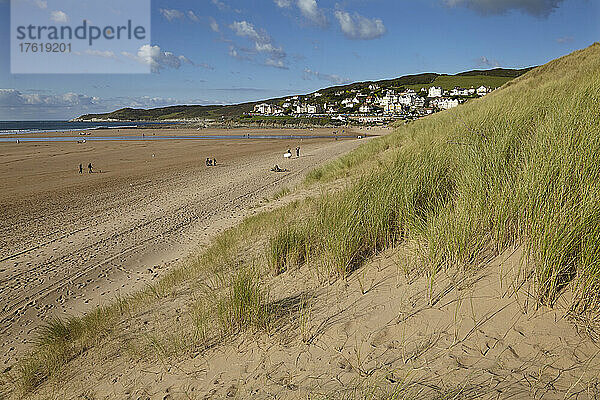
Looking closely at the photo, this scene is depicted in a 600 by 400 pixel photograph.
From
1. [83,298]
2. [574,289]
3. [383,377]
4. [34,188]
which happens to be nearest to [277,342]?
[383,377]

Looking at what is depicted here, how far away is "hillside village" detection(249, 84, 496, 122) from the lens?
116938 millimetres

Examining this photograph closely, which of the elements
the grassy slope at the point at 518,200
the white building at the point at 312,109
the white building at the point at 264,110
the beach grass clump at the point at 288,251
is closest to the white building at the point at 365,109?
the white building at the point at 312,109

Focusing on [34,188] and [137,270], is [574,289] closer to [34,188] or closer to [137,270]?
[137,270]

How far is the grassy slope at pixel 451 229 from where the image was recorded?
2.83m

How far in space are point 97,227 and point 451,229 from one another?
34.5 feet

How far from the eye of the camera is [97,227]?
10930 millimetres

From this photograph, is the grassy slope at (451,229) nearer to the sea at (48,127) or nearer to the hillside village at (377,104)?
the sea at (48,127)

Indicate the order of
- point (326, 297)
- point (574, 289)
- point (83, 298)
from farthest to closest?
point (83, 298)
point (326, 297)
point (574, 289)

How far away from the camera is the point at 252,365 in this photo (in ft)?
9.79

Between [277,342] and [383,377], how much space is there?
1.00 meters

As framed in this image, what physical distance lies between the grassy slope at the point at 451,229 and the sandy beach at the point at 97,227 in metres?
1.74

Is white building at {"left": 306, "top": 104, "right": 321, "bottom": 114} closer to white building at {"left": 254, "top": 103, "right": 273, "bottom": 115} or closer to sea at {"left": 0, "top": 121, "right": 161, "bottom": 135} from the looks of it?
white building at {"left": 254, "top": 103, "right": 273, "bottom": 115}

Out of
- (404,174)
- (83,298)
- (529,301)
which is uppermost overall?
(404,174)

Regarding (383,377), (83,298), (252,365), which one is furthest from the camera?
(83,298)
